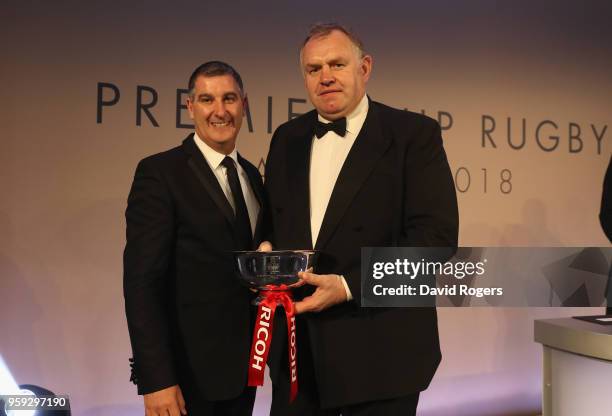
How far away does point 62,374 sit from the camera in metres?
3.20

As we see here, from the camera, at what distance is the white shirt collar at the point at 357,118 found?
177 centimetres

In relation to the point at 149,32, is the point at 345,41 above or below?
below

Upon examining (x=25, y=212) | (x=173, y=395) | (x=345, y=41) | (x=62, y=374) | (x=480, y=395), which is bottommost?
(x=480, y=395)

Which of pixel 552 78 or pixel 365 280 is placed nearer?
pixel 365 280

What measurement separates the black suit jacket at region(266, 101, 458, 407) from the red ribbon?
0.27 feet

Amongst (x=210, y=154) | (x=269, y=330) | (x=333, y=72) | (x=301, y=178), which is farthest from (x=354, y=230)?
(x=210, y=154)

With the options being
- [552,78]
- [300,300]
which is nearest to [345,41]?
[300,300]

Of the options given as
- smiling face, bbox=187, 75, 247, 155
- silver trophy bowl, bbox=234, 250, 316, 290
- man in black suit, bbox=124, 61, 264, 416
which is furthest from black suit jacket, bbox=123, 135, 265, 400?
silver trophy bowl, bbox=234, 250, 316, 290

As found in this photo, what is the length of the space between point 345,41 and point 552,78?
2974 mm

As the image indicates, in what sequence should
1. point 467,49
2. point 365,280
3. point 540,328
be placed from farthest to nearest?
point 467,49, point 540,328, point 365,280

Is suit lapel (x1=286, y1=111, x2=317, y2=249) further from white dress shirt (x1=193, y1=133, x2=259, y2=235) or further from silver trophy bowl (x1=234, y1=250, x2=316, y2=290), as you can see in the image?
white dress shirt (x1=193, y1=133, x2=259, y2=235)

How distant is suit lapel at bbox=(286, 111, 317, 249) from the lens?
169cm

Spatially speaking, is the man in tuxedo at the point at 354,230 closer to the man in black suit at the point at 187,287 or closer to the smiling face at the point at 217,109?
the man in black suit at the point at 187,287

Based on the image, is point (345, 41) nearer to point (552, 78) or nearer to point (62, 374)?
point (62, 374)
